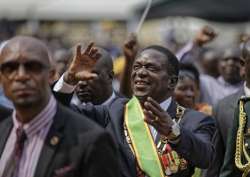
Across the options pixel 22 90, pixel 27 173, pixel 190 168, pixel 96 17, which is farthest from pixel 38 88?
pixel 96 17

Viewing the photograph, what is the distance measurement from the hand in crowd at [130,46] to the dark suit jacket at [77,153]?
3.61 m

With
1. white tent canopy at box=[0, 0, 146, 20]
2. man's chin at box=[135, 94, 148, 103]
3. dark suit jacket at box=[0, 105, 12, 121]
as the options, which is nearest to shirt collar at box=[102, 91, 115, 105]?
man's chin at box=[135, 94, 148, 103]

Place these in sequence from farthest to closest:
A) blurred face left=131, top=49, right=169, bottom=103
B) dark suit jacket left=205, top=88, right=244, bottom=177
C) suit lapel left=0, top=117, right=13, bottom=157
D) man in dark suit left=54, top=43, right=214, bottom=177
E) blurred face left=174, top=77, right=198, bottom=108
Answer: blurred face left=174, top=77, right=198, bottom=108 < dark suit jacket left=205, top=88, right=244, bottom=177 < blurred face left=131, top=49, right=169, bottom=103 < man in dark suit left=54, top=43, right=214, bottom=177 < suit lapel left=0, top=117, right=13, bottom=157

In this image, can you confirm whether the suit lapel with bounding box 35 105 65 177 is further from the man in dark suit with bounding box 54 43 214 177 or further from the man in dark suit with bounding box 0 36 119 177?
the man in dark suit with bounding box 54 43 214 177

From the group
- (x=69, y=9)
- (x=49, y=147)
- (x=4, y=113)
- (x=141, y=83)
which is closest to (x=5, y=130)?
(x=49, y=147)

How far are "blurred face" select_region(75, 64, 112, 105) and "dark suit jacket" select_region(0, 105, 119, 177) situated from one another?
9.08ft

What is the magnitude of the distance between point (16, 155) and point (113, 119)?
1.96 m

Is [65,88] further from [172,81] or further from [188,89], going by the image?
[188,89]

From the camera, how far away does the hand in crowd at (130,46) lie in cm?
893

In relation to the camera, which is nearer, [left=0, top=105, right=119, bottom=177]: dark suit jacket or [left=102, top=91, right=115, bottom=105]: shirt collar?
[left=0, top=105, right=119, bottom=177]: dark suit jacket

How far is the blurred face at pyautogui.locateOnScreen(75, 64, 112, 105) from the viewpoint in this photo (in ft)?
26.7

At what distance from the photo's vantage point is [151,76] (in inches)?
290

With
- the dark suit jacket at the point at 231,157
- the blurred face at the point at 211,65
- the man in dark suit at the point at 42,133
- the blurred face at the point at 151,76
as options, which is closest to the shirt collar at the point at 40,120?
the man in dark suit at the point at 42,133

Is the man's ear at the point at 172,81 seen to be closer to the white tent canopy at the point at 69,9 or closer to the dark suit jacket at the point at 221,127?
the dark suit jacket at the point at 221,127
